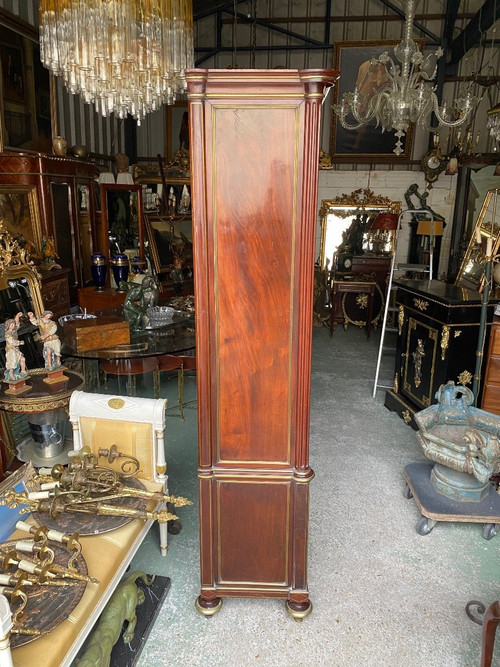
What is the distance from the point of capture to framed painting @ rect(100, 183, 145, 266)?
6.78 m

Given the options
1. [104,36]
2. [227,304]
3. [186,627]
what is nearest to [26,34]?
[104,36]

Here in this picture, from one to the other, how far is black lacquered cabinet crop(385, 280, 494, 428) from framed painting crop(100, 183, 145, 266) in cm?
384

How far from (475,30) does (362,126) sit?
7.00 feet

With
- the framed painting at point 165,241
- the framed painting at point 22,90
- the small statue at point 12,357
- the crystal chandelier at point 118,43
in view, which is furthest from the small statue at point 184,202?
the small statue at point 12,357

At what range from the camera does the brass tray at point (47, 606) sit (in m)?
1.78

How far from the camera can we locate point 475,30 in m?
7.54

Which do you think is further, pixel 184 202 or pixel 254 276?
pixel 184 202

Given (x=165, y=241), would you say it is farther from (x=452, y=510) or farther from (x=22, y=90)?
(x=452, y=510)

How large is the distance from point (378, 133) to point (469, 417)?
268 inches

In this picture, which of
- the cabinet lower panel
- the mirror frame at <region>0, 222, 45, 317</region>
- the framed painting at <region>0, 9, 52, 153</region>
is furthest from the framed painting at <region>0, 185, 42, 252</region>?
the cabinet lower panel

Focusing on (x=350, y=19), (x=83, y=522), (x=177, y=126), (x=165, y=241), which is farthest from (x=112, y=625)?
→ (x=350, y=19)

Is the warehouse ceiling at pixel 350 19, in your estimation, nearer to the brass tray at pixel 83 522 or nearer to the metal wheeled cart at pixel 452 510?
the metal wheeled cart at pixel 452 510

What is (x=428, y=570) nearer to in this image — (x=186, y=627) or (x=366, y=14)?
(x=186, y=627)

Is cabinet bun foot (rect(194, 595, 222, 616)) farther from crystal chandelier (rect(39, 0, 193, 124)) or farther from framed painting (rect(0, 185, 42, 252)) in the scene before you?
framed painting (rect(0, 185, 42, 252))
